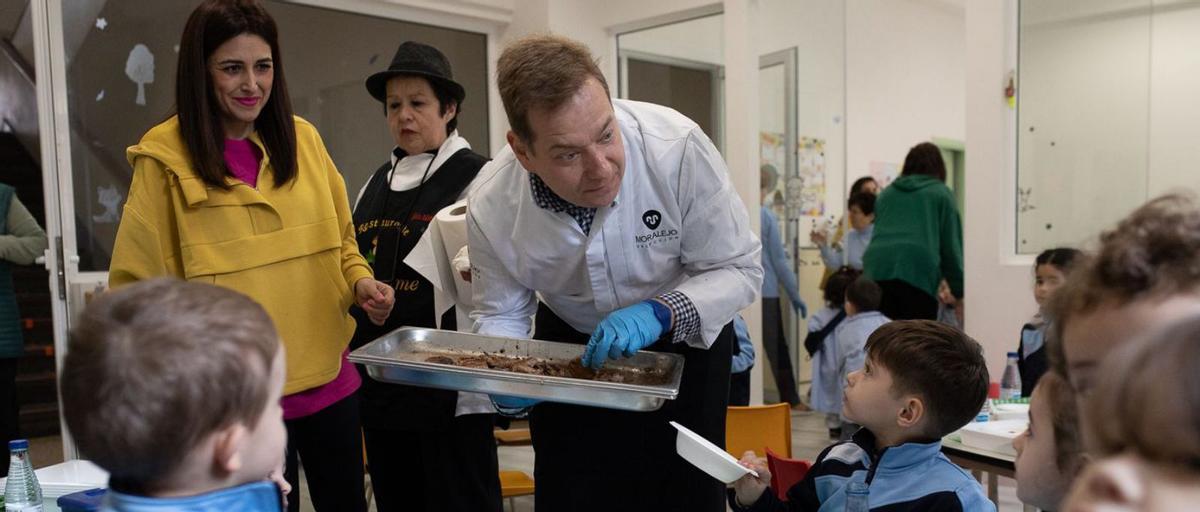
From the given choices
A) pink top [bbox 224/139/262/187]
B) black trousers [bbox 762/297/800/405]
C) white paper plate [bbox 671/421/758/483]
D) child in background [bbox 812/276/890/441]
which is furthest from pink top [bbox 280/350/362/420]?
black trousers [bbox 762/297/800/405]

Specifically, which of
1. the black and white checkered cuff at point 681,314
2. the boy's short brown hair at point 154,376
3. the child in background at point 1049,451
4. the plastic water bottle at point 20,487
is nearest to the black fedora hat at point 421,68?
the black and white checkered cuff at point 681,314

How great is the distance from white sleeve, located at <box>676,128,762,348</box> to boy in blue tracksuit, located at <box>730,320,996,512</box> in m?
0.30

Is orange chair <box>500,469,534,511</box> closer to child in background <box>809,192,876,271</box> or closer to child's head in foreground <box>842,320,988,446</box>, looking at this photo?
child's head in foreground <box>842,320,988,446</box>

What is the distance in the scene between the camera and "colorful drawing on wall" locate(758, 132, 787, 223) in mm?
5543

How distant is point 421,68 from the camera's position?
2654 millimetres

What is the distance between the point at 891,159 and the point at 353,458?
632 cm

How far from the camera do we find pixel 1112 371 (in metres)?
0.62

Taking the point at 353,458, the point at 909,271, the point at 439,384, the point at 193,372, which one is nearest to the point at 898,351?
the point at 439,384

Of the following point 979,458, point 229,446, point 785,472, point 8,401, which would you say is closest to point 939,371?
point 785,472

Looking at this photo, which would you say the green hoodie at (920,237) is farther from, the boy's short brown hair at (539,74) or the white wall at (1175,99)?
the boy's short brown hair at (539,74)

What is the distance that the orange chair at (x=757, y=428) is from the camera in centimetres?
287

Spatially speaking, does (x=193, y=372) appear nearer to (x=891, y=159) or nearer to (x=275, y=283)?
(x=275, y=283)

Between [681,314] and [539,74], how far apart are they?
0.53 meters

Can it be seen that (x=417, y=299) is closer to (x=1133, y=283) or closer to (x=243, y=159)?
(x=243, y=159)
